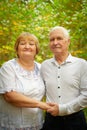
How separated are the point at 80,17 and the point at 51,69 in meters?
3.25

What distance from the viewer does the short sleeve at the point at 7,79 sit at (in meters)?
2.56

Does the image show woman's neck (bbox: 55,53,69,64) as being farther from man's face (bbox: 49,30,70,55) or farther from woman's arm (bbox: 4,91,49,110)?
woman's arm (bbox: 4,91,49,110)

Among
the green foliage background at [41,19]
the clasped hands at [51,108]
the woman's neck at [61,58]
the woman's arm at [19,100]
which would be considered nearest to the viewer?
the woman's arm at [19,100]

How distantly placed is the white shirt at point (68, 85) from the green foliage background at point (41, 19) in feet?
10.0

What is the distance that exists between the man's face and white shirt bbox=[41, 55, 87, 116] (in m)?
0.12

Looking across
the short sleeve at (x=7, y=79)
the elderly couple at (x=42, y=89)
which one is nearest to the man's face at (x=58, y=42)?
the elderly couple at (x=42, y=89)

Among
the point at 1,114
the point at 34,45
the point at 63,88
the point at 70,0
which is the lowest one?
the point at 1,114

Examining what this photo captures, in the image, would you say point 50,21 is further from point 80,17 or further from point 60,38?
point 60,38

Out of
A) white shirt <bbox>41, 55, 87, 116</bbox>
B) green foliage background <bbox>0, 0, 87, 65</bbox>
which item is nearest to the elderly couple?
white shirt <bbox>41, 55, 87, 116</bbox>

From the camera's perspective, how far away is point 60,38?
2.77 meters

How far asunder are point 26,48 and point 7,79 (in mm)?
356

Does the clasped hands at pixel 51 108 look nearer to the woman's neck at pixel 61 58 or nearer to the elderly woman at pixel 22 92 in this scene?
the elderly woman at pixel 22 92

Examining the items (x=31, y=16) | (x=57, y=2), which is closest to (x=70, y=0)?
(x=57, y=2)

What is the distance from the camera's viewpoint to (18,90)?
102 inches
